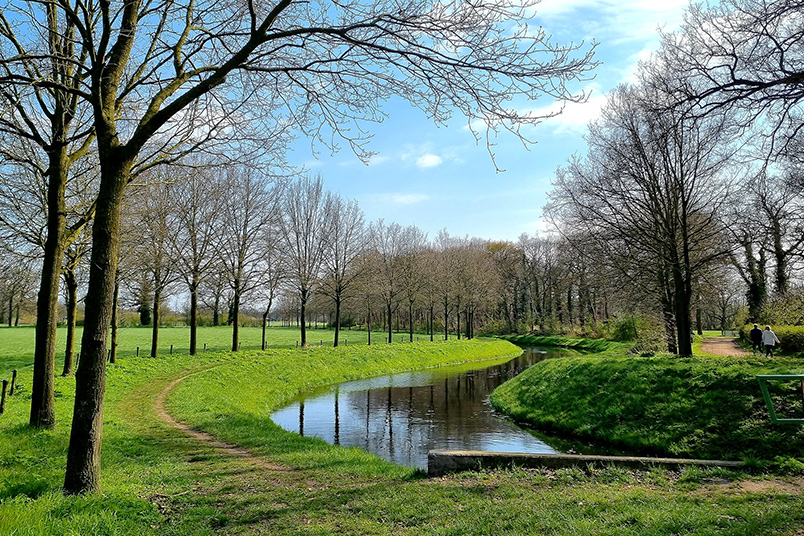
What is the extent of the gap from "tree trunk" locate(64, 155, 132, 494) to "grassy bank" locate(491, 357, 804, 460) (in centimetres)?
1029

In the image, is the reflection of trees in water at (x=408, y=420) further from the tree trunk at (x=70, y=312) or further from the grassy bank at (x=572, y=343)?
the grassy bank at (x=572, y=343)

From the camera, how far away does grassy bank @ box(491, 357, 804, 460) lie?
9336 millimetres

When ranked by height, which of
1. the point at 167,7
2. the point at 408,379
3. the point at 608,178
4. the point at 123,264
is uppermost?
the point at 608,178

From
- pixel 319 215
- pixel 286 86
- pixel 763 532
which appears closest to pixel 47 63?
pixel 286 86

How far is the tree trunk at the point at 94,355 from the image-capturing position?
4875 millimetres

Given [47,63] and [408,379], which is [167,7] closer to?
[47,63]

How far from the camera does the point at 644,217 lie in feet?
62.8

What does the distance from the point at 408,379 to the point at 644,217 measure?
15.2 m

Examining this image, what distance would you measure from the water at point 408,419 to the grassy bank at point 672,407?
1513 mm

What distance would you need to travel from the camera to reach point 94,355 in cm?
492

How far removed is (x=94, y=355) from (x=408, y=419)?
12.8 meters

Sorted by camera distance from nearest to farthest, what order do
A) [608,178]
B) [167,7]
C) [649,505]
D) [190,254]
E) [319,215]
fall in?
[649,505], [167,7], [608,178], [190,254], [319,215]

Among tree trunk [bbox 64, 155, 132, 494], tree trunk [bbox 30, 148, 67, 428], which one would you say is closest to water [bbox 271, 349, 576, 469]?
tree trunk [bbox 30, 148, 67, 428]

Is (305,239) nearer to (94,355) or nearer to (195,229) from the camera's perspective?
(195,229)
